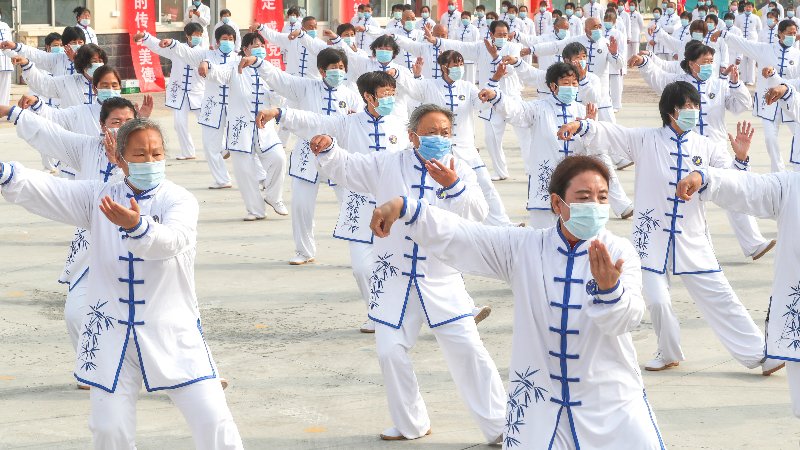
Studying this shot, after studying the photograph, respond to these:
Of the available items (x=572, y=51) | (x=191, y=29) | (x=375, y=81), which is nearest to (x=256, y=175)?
(x=572, y=51)

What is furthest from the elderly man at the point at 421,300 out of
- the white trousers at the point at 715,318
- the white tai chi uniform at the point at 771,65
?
the white tai chi uniform at the point at 771,65

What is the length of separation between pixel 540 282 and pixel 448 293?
5.98 ft

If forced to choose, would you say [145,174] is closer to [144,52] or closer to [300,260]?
[300,260]

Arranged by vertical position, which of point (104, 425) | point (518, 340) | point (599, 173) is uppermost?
point (599, 173)

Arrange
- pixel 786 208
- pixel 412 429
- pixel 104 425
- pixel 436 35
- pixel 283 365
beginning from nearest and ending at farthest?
pixel 104 425
pixel 786 208
pixel 412 429
pixel 283 365
pixel 436 35

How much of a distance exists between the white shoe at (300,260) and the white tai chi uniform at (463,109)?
149cm

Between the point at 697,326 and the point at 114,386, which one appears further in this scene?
the point at 697,326

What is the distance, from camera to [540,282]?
4793 mm

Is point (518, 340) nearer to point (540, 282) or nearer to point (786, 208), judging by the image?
point (540, 282)

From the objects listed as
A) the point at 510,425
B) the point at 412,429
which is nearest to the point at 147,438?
the point at 412,429

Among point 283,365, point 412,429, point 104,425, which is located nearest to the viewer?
point 104,425

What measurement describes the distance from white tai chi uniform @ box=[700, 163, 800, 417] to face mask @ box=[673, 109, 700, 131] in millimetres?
1640

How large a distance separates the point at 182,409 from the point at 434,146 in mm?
2006

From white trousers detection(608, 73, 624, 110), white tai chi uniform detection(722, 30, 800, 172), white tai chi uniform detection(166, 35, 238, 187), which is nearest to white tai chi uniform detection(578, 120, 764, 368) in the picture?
white tai chi uniform detection(166, 35, 238, 187)
